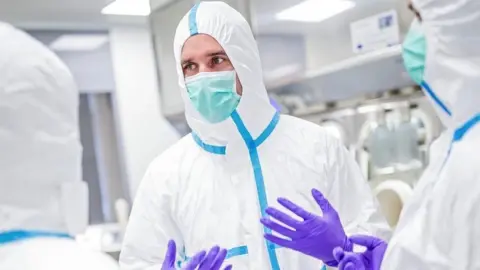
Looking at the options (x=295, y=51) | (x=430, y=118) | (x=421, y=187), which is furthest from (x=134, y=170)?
(x=421, y=187)

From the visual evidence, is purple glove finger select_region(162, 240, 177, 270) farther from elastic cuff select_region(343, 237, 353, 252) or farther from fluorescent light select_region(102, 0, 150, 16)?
fluorescent light select_region(102, 0, 150, 16)

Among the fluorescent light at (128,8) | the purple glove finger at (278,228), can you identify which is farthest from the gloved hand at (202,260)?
the fluorescent light at (128,8)

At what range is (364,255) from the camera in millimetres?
1447

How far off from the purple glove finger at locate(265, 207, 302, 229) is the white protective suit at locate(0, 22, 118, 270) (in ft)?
1.58

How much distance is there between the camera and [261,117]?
1.68 m

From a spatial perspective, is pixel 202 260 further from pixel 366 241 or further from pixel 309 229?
pixel 366 241

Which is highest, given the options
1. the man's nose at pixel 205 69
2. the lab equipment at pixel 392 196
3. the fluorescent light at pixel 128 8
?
the fluorescent light at pixel 128 8

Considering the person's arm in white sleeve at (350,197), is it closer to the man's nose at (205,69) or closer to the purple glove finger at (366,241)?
the purple glove finger at (366,241)

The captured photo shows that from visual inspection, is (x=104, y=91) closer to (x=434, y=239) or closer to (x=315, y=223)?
(x=315, y=223)

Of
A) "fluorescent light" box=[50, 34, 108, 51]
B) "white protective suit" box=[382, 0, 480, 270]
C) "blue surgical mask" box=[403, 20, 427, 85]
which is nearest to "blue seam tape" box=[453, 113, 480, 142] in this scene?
"white protective suit" box=[382, 0, 480, 270]

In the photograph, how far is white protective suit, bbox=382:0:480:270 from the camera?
3.52 feet

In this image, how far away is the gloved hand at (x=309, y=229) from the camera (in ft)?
4.68

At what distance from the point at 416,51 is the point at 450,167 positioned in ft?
1.08

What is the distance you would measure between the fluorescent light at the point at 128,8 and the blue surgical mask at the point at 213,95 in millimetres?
2230
